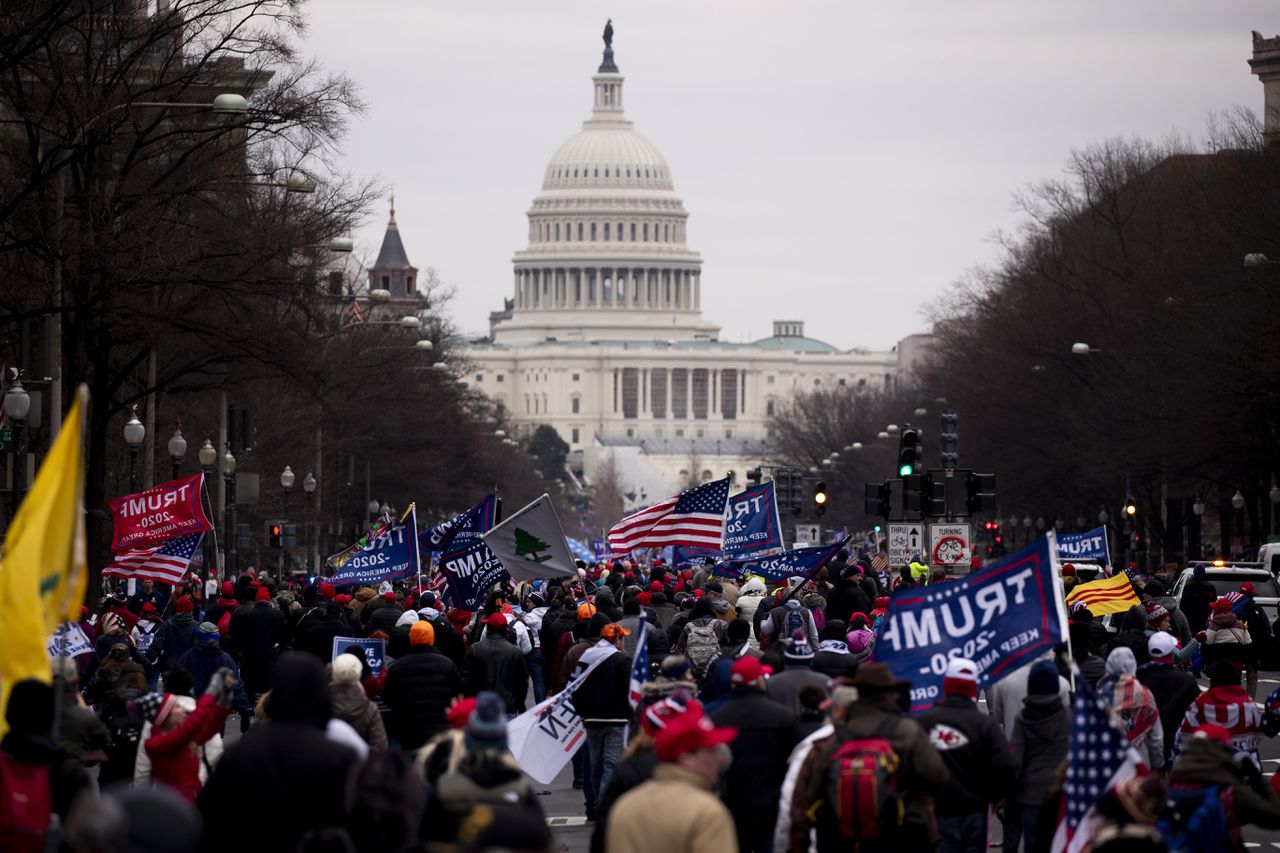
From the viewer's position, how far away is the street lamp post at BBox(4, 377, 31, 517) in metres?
29.2

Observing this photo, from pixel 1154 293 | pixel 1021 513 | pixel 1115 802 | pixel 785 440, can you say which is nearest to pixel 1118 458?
pixel 1154 293

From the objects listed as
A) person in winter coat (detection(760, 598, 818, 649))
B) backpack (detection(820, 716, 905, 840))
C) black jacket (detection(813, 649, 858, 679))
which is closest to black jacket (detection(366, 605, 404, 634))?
person in winter coat (detection(760, 598, 818, 649))

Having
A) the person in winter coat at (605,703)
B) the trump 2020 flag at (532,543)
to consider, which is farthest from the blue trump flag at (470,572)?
the person in winter coat at (605,703)

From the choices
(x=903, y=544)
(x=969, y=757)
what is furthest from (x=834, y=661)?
(x=903, y=544)

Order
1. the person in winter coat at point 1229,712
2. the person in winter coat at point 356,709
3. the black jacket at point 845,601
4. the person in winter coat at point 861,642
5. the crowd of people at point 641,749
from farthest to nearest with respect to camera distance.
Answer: the black jacket at point 845,601, the person in winter coat at point 861,642, the person in winter coat at point 1229,712, the person in winter coat at point 356,709, the crowd of people at point 641,749

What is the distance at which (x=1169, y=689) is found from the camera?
16156 millimetres

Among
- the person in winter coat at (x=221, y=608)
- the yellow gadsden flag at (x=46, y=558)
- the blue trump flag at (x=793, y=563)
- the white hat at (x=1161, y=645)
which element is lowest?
the person in winter coat at (x=221, y=608)

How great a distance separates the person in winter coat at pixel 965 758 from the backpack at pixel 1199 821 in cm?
145

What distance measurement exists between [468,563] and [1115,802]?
13446mm

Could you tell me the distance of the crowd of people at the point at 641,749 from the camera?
9.76 metres

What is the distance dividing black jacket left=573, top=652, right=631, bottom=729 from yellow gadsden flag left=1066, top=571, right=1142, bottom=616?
7.08m

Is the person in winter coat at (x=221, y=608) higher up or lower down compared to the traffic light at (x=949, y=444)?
lower down

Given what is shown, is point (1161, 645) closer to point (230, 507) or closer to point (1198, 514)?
point (230, 507)

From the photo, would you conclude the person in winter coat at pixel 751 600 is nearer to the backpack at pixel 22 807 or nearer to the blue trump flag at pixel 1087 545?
the blue trump flag at pixel 1087 545
